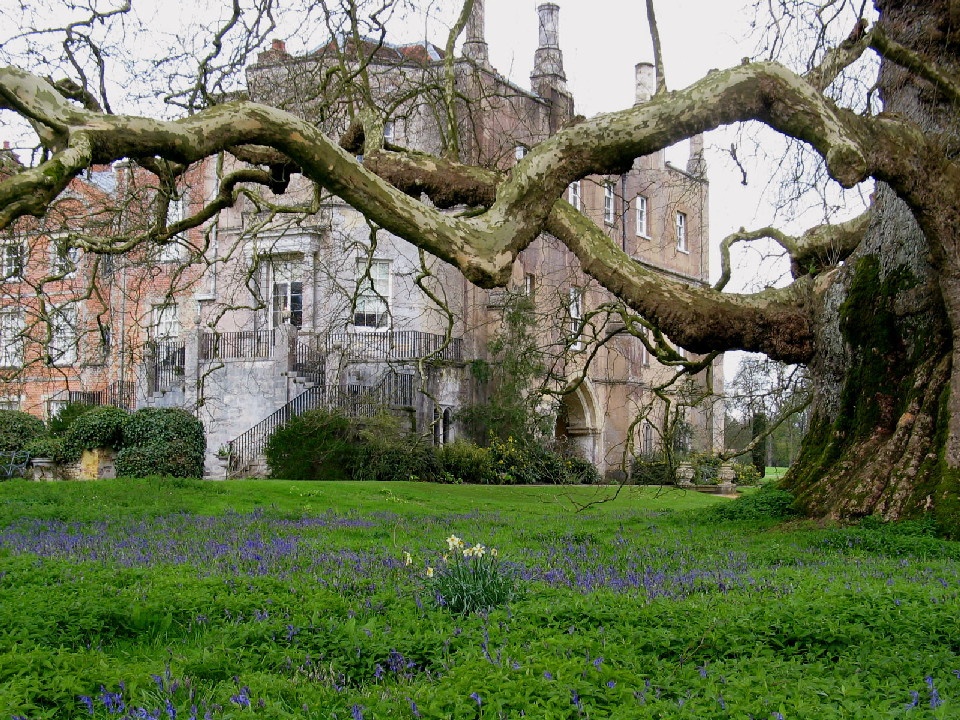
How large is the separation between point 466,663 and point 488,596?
60.8 inches

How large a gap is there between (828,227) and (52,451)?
20057mm

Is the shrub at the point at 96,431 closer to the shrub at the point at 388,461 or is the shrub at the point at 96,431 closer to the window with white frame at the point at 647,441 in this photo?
the shrub at the point at 388,461

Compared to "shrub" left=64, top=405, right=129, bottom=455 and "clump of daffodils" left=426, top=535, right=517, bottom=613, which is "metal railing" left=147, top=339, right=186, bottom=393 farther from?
"clump of daffodils" left=426, top=535, right=517, bottom=613

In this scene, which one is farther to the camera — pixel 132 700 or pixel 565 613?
pixel 565 613

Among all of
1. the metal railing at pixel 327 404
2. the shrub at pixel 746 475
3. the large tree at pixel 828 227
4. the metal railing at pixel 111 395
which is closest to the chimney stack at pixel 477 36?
the metal railing at pixel 327 404

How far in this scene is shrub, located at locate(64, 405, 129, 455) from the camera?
25.6m

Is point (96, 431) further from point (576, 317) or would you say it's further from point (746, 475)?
point (746, 475)

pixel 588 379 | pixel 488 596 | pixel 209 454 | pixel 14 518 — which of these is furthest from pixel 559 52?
pixel 488 596

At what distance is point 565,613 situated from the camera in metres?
6.27

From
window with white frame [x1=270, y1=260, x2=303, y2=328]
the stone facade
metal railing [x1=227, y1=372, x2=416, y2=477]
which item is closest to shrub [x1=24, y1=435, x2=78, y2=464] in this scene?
the stone facade

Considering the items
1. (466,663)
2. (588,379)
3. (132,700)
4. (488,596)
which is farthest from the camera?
(588,379)

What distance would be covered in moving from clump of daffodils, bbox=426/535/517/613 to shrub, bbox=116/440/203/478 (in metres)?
19.8

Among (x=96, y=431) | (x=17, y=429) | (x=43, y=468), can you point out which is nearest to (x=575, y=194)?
(x=96, y=431)

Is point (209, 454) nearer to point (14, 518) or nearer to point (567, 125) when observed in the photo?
point (14, 518)
